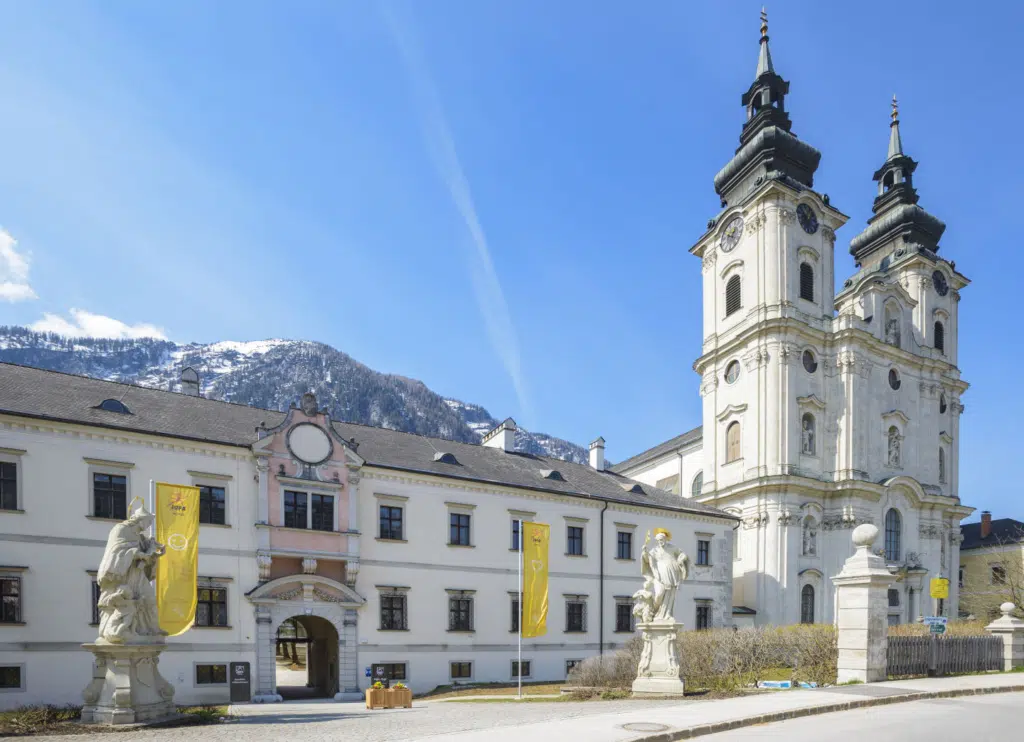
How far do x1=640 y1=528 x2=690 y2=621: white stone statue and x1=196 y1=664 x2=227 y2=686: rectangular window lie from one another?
1516 cm

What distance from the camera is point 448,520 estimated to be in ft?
102

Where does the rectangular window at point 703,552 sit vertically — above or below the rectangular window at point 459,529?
below

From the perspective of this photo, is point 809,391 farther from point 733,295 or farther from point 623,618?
point 623,618

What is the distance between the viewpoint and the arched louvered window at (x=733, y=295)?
52594 mm

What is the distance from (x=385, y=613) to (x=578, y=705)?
1363 cm

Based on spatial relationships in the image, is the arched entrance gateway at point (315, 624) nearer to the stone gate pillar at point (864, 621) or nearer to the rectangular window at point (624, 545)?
the rectangular window at point (624, 545)

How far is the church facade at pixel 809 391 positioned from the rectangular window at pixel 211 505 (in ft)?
98.7

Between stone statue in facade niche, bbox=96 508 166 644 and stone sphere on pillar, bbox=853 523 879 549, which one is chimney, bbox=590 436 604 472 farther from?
stone statue in facade niche, bbox=96 508 166 644

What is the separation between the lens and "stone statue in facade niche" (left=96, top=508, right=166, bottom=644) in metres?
14.7

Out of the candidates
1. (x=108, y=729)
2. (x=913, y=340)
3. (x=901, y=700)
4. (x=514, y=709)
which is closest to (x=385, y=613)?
(x=514, y=709)

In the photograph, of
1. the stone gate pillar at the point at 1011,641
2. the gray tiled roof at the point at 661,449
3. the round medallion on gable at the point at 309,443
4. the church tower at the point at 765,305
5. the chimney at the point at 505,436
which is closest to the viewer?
the stone gate pillar at the point at 1011,641

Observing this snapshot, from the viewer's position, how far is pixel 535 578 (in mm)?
30953

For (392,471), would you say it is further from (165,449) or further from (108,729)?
(108,729)

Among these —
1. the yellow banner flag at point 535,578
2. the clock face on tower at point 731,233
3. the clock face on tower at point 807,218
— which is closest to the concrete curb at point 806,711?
the yellow banner flag at point 535,578
